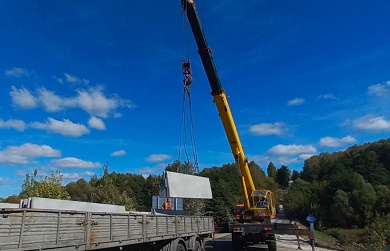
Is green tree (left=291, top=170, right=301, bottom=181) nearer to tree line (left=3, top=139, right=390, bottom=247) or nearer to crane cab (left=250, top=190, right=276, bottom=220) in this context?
tree line (left=3, top=139, right=390, bottom=247)

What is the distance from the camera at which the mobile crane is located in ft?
58.2

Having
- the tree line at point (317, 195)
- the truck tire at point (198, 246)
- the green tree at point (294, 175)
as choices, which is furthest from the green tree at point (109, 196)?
the green tree at point (294, 175)

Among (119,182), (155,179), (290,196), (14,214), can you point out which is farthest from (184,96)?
(119,182)

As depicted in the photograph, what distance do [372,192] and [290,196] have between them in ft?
54.8

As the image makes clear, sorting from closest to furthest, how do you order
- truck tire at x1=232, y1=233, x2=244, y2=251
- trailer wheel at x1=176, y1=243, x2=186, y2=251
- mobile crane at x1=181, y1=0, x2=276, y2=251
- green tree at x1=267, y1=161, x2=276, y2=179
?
trailer wheel at x1=176, y1=243, x2=186, y2=251
mobile crane at x1=181, y1=0, x2=276, y2=251
truck tire at x1=232, y1=233, x2=244, y2=251
green tree at x1=267, y1=161, x2=276, y2=179

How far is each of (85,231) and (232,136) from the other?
13925 millimetres

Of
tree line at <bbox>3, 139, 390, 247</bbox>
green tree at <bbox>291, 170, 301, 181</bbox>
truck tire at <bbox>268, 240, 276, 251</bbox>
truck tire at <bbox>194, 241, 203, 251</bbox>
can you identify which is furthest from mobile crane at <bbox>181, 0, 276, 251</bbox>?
green tree at <bbox>291, 170, 301, 181</bbox>

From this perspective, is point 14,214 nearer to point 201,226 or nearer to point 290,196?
point 201,226

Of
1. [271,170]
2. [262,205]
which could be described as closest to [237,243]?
[262,205]

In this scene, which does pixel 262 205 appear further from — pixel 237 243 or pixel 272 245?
pixel 237 243

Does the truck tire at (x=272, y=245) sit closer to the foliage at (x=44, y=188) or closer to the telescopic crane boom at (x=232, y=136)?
the telescopic crane boom at (x=232, y=136)

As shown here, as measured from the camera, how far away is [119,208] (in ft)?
32.3

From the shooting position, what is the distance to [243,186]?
19.6 meters

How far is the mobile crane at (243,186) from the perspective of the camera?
1773 centimetres
